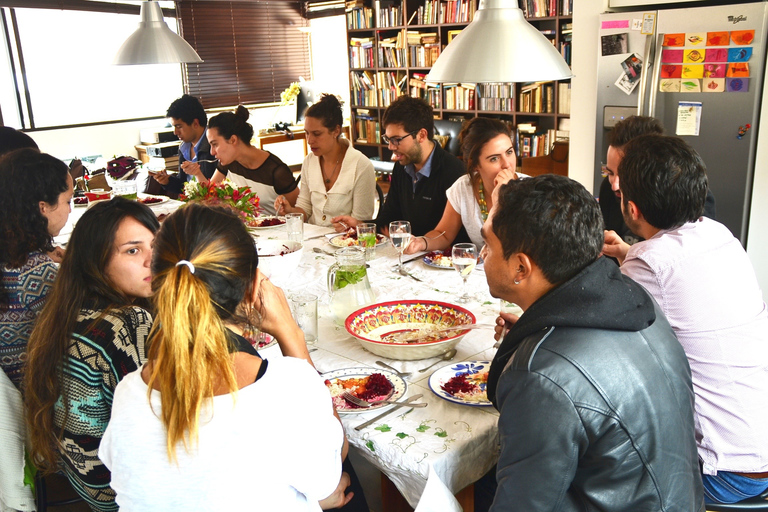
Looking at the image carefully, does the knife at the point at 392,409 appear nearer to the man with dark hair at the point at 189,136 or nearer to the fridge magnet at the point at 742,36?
the fridge magnet at the point at 742,36

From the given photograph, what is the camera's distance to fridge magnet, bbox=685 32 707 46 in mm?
3314

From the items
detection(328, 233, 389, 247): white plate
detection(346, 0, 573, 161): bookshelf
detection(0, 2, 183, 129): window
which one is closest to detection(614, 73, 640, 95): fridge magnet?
detection(346, 0, 573, 161): bookshelf

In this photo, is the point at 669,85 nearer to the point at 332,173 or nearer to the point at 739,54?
the point at 739,54

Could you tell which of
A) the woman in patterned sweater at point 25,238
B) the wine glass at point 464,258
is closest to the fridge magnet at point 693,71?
the wine glass at point 464,258

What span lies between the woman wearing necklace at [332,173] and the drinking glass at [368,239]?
2.81ft

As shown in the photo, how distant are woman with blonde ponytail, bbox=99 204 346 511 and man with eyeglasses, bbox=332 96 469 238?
1970mm

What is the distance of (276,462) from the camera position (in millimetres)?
1065

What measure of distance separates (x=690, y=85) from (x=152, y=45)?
288 cm

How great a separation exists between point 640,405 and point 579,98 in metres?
3.23

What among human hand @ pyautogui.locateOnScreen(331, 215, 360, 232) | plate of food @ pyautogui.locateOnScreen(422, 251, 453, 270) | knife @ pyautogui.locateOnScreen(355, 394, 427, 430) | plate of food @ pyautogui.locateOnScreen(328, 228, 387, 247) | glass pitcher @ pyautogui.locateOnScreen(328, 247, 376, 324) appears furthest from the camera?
human hand @ pyautogui.locateOnScreen(331, 215, 360, 232)

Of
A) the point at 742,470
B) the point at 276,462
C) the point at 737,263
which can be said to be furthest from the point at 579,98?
the point at 276,462

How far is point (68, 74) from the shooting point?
686cm

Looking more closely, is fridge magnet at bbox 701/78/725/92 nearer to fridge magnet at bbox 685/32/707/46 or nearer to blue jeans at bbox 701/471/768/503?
fridge magnet at bbox 685/32/707/46

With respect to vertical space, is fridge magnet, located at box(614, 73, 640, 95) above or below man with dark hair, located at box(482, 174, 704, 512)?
above
